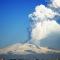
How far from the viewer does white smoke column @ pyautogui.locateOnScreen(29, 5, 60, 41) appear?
8.21ft

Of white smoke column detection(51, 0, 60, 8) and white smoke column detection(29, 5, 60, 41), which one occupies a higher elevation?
white smoke column detection(51, 0, 60, 8)

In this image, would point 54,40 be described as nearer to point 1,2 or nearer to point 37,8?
point 37,8

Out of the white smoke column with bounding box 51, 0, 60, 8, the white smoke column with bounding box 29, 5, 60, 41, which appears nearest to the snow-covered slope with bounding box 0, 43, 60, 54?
the white smoke column with bounding box 29, 5, 60, 41

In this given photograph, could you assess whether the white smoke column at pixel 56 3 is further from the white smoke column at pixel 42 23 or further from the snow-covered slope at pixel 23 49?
the snow-covered slope at pixel 23 49

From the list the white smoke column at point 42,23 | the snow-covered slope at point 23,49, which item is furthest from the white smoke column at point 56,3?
the snow-covered slope at point 23,49

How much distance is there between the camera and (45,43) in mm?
2488

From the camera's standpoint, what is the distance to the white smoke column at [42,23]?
8.21ft

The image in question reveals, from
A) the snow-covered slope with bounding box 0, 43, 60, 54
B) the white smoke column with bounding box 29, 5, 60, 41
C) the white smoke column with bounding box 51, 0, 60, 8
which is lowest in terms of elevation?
the snow-covered slope with bounding box 0, 43, 60, 54

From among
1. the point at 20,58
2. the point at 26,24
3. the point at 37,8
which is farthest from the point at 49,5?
the point at 20,58

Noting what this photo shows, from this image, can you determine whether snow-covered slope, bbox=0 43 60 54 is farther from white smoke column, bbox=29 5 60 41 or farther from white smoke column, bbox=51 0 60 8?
white smoke column, bbox=51 0 60 8

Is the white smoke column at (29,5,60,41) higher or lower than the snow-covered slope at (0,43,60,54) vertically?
higher

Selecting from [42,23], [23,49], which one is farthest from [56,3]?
[23,49]

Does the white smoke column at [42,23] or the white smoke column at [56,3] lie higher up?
the white smoke column at [56,3]

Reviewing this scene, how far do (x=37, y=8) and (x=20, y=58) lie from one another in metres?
0.62
